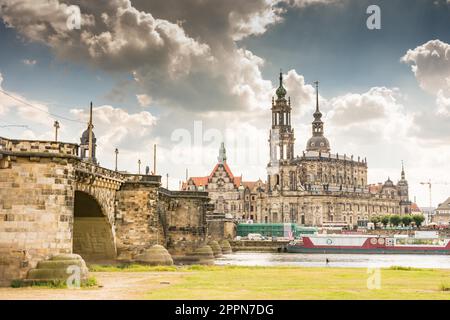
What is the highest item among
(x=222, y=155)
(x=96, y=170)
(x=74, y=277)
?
(x=222, y=155)

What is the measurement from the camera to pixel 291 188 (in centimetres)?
15300

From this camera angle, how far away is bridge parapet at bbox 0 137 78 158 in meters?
29.7

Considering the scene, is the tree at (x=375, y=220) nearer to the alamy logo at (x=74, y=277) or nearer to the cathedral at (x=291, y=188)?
the cathedral at (x=291, y=188)

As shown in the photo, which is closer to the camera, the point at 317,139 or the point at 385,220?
the point at 385,220

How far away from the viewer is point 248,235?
132m

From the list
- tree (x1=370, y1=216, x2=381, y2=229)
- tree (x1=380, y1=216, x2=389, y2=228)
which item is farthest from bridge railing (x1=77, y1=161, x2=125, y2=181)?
tree (x1=370, y1=216, x2=381, y2=229)

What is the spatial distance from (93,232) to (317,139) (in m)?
121

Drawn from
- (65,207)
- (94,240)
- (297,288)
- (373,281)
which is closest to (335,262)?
(94,240)

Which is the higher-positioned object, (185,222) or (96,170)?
(96,170)

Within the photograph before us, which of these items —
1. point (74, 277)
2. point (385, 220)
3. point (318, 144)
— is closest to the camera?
point (74, 277)

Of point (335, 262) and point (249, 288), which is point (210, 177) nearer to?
point (335, 262)

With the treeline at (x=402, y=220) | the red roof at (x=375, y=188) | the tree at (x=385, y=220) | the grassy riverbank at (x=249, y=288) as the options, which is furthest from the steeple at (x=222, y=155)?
the grassy riverbank at (x=249, y=288)

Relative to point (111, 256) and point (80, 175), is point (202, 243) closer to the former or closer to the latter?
point (111, 256)

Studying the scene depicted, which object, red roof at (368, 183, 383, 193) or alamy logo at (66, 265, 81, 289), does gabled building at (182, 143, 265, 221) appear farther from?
alamy logo at (66, 265, 81, 289)
